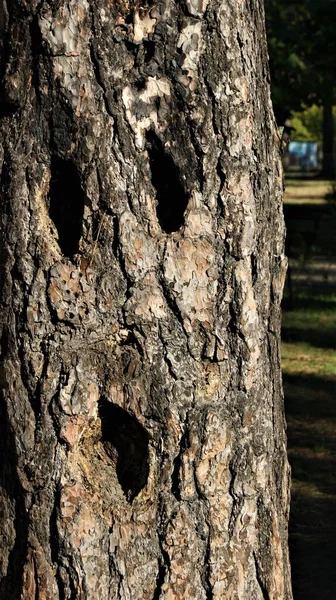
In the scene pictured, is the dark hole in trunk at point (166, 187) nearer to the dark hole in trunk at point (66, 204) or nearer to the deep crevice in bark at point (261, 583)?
the dark hole in trunk at point (66, 204)

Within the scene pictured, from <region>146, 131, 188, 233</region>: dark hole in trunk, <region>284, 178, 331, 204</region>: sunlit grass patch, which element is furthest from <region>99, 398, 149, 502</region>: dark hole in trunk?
<region>284, 178, 331, 204</region>: sunlit grass patch

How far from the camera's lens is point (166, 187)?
301cm

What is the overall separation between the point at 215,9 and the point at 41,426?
127cm

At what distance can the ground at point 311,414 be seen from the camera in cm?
532

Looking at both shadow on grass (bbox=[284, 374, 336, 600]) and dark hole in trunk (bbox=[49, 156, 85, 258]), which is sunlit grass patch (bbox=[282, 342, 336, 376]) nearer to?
shadow on grass (bbox=[284, 374, 336, 600])

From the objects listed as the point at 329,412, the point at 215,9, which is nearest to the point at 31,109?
the point at 215,9

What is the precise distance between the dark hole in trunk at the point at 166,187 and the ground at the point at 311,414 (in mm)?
Answer: 2533

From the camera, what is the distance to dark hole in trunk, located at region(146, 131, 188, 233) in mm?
2957

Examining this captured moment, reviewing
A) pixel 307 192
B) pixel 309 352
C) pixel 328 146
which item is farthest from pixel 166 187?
Result: pixel 328 146

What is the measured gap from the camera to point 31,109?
2.99 metres

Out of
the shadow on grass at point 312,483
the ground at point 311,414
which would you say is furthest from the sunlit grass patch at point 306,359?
the shadow on grass at point 312,483

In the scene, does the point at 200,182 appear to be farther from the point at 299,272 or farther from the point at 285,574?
the point at 299,272

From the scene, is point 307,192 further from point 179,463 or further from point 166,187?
point 179,463

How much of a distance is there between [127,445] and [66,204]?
74cm
